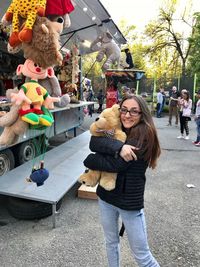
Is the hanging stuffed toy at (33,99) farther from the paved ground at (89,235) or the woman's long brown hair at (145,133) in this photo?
the paved ground at (89,235)

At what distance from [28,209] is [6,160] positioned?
1.67m

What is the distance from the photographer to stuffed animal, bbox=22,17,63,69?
2105 millimetres

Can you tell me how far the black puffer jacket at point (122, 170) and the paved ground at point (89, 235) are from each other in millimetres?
1237

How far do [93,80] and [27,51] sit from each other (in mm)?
23582

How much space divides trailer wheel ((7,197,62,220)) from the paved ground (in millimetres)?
80

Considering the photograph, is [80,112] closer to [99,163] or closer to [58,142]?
[58,142]

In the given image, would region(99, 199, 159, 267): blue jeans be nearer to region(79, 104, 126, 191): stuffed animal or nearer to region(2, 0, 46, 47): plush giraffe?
region(79, 104, 126, 191): stuffed animal

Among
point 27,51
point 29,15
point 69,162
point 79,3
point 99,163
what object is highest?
point 79,3

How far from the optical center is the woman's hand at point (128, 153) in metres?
2.12

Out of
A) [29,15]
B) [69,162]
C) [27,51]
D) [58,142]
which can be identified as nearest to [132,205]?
[27,51]

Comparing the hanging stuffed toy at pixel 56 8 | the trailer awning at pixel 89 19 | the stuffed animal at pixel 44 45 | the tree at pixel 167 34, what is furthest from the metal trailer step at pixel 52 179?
the tree at pixel 167 34

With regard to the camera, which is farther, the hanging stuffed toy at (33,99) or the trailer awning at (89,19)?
the trailer awning at (89,19)

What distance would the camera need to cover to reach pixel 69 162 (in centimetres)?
→ 530

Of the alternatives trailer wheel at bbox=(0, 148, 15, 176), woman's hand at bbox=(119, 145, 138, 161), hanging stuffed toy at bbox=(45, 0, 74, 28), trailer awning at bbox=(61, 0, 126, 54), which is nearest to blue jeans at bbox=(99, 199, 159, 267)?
woman's hand at bbox=(119, 145, 138, 161)
